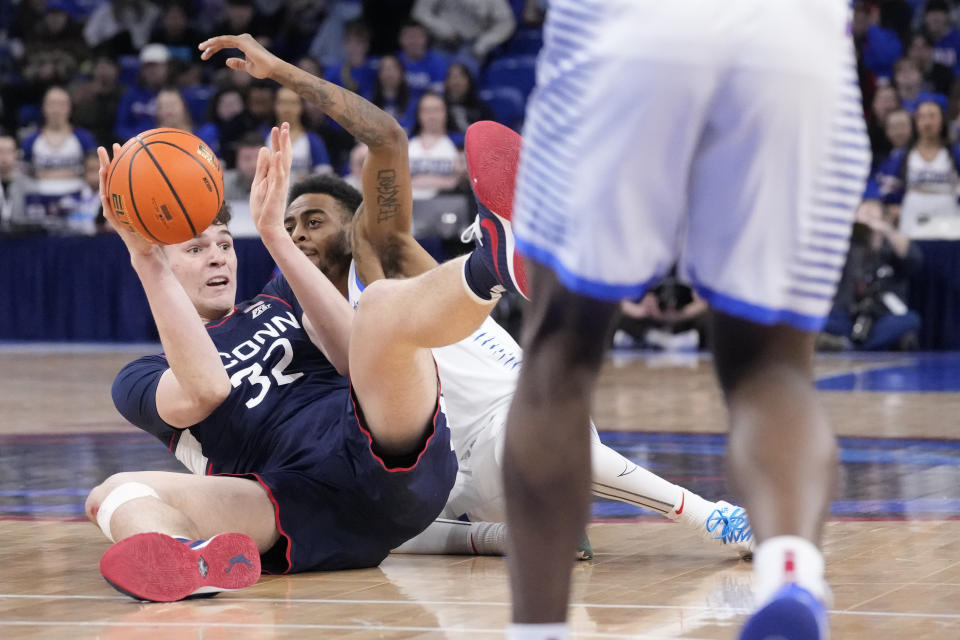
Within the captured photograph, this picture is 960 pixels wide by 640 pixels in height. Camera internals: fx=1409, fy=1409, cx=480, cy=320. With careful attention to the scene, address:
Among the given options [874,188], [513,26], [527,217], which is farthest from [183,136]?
[513,26]

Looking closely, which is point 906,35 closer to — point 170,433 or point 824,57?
point 170,433

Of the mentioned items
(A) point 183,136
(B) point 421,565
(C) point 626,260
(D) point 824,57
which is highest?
(D) point 824,57

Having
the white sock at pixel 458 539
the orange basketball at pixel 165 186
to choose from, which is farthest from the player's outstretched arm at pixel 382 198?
the white sock at pixel 458 539

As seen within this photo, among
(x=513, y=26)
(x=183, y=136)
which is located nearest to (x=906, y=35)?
(x=513, y=26)

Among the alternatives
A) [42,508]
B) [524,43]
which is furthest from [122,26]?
[42,508]

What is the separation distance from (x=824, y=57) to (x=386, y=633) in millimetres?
1625

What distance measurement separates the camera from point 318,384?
3990mm

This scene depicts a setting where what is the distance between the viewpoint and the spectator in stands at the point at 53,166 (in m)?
12.9

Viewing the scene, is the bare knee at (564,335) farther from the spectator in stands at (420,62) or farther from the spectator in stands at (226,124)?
the spectator in stands at (420,62)

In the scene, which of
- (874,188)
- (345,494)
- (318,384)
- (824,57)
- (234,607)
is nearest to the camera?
(824,57)

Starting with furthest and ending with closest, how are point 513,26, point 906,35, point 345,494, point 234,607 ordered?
point 513,26
point 906,35
point 345,494
point 234,607

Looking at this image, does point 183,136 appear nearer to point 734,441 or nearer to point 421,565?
point 421,565

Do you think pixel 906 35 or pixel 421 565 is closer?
pixel 421 565

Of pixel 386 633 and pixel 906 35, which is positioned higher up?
pixel 386 633
